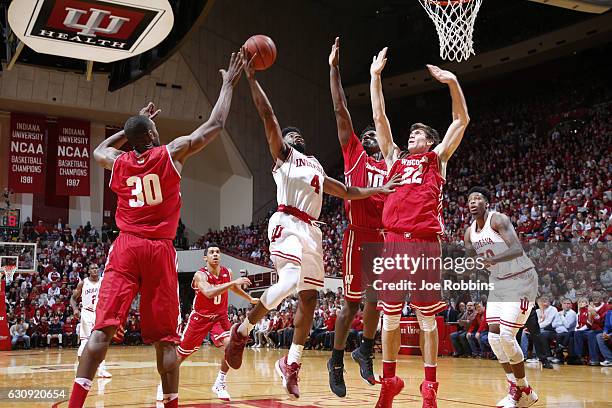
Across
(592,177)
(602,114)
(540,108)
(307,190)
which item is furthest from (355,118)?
(307,190)

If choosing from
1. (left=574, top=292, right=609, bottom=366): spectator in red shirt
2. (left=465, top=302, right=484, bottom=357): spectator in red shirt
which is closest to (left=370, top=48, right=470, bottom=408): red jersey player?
(left=574, top=292, right=609, bottom=366): spectator in red shirt

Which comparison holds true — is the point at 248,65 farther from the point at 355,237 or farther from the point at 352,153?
the point at 355,237

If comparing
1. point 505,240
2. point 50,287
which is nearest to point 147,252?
point 505,240

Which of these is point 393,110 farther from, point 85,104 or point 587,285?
point 587,285

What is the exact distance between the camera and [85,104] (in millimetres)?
26500

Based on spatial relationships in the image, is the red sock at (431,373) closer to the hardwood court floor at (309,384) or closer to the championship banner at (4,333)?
the hardwood court floor at (309,384)

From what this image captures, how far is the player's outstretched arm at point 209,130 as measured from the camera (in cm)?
473

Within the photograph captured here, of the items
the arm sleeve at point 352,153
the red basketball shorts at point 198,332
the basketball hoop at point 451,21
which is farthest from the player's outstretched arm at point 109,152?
the basketball hoop at point 451,21

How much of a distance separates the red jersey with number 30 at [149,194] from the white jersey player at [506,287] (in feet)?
11.7

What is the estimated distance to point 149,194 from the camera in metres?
4.66

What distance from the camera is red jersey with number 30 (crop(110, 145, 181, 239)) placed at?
15.3 feet

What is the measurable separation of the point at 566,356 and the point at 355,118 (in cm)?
2127

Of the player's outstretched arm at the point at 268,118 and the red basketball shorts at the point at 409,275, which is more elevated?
the player's outstretched arm at the point at 268,118

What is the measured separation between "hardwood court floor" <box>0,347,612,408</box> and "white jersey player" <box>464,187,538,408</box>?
0.46 metres
